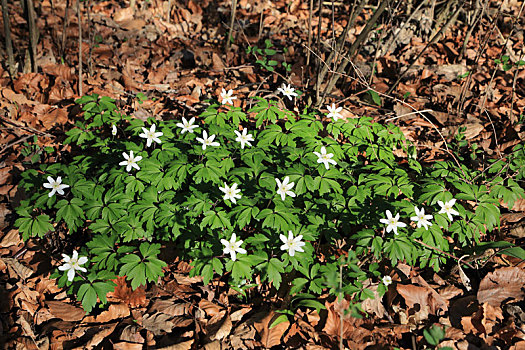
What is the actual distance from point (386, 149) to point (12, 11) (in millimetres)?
5610

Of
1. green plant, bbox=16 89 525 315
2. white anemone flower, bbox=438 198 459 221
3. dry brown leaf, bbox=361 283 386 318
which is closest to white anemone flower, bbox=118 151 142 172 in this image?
green plant, bbox=16 89 525 315

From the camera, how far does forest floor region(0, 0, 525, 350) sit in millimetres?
2508

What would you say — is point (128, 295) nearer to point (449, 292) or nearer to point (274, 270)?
point (274, 270)

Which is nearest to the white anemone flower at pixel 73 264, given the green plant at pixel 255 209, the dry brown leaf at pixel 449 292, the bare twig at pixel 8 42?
the green plant at pixel 255 209

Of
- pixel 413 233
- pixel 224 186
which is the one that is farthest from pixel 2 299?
pixel 413 233

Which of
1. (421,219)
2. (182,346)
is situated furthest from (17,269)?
(421,219)

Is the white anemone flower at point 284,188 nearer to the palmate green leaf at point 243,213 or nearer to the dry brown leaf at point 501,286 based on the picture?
the palmate green leaf at point 243,213

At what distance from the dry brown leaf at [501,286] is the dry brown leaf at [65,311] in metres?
2.79

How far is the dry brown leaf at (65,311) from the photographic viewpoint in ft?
8.46

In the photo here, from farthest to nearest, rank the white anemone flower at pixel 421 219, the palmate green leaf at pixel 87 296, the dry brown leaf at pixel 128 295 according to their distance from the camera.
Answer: the dry brown leaf at pixel 128 295, the white anemone flower at pixel 421 219, the palmate green leaf at pixel 87 296

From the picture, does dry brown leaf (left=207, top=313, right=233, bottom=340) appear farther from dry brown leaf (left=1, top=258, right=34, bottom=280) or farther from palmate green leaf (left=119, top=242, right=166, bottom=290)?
dry brown leaf (left=1, top=258, right=34, bottom=280)

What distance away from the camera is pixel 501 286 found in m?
Result: 2.71

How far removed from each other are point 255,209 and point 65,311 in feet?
4.94

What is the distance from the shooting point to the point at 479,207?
267 cm
